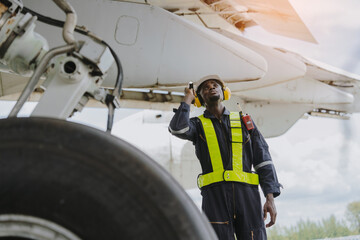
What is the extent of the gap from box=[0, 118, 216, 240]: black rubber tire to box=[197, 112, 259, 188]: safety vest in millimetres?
1655

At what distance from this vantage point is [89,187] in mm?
798

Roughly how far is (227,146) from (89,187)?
189 cm

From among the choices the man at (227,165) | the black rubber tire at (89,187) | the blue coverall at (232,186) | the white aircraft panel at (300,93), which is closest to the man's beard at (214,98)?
the man at (227,165)

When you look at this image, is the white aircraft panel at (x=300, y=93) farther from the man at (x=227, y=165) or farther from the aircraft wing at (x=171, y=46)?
the man at (x=227, y=165)

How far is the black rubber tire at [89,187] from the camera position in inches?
30.6

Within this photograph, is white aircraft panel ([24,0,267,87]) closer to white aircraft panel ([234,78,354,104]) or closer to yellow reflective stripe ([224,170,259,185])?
yellow reflective stripe ([224,170,259,185])

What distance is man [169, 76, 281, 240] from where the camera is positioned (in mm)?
2406

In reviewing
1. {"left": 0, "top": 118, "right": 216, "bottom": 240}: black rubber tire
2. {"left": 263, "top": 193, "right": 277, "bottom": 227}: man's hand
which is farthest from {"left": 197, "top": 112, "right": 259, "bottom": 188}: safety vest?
{"left": 0, "top": 118, "right": 216, "bottom": 240}: black rubber tire

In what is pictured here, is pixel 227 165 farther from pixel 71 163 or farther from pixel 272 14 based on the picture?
pixel 272 14

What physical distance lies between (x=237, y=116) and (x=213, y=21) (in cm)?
456

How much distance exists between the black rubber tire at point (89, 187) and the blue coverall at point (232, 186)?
5.33ft

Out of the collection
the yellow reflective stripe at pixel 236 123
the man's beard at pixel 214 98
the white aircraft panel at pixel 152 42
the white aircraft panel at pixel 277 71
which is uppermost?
the white aircraft panel at pixel 277 71

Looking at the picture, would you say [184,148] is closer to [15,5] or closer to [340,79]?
[340,79]

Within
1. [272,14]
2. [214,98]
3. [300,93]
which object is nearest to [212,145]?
[214,98]
